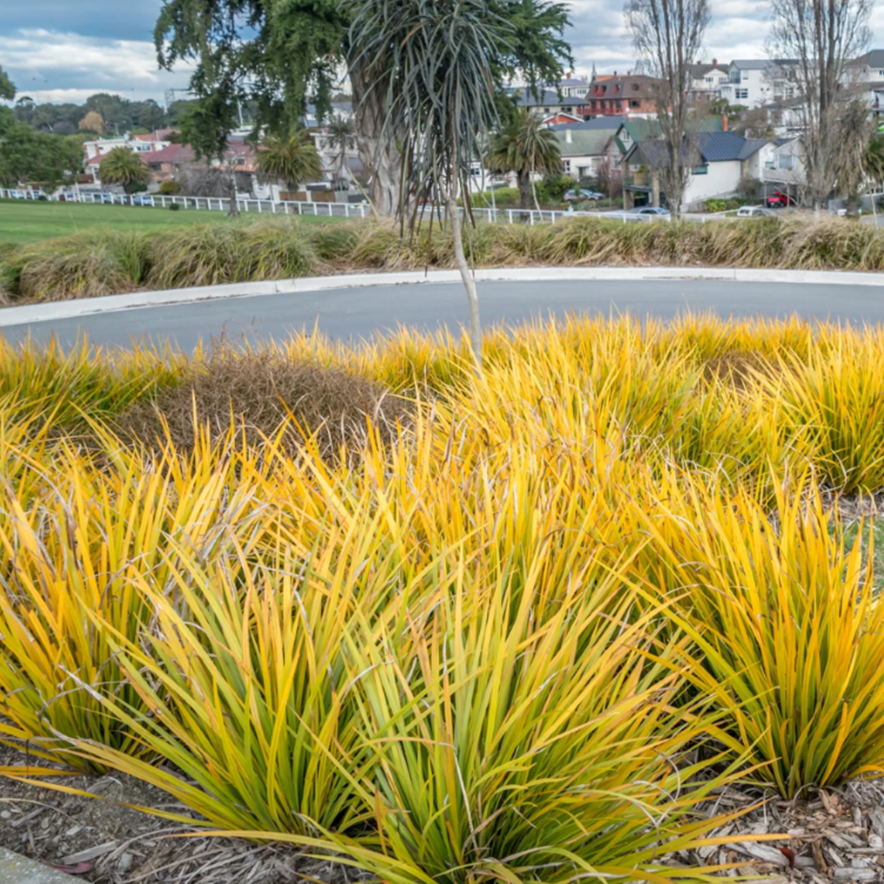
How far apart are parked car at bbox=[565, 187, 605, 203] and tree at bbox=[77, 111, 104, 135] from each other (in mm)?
49211

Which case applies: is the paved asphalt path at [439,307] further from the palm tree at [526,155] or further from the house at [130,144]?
the house at [130,144]

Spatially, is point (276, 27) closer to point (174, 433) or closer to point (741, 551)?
point (174, 433)

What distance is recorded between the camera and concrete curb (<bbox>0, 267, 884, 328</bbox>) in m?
14.8

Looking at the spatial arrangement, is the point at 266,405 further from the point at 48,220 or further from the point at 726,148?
the point at 726,148

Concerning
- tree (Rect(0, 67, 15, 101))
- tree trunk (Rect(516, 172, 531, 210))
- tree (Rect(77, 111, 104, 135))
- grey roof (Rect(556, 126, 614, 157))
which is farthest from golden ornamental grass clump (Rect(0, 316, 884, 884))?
grey roof (Rect(556, 126, 614, 157))

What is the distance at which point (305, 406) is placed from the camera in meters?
5.32

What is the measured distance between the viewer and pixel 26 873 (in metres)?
2.26

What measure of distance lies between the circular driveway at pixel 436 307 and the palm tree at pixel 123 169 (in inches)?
2585

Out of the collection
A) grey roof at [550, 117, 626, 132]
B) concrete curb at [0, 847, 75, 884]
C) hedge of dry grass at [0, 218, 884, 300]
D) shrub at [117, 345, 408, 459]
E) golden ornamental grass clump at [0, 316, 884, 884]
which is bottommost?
concrete curb at [0, 847, 75, 884]

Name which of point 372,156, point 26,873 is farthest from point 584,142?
point 26,873

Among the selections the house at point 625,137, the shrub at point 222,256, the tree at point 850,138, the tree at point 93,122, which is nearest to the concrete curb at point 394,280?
the shrub at point 222,256

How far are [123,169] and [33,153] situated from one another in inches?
1138

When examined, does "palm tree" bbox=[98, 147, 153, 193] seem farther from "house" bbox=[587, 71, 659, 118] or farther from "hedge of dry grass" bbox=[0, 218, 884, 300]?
"house" bbox=[587, 71, 659, 118]

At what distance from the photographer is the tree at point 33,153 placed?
1693 inches
